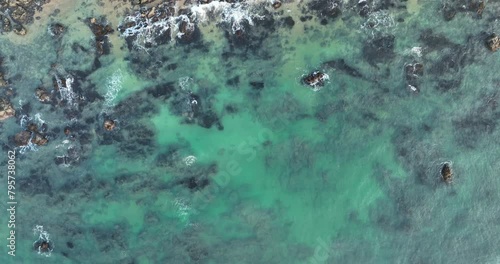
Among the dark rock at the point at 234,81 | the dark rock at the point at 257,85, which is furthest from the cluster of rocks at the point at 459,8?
the dark rock at the point at 234,81

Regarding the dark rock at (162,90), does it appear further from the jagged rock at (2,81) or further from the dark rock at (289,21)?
the jagged rock at (2,81)

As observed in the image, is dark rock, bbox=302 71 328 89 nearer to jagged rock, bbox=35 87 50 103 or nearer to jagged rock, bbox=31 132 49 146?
jagged rock, bbox=35 87 50 103

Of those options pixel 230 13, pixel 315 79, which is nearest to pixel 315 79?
pixel 315 79

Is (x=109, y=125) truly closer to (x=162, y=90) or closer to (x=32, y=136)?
(x=162, y=90)

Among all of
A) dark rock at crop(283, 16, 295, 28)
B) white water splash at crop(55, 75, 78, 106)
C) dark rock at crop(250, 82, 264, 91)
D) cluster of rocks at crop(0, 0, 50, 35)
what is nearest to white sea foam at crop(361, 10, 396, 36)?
dark rock at crop(283, 16, 295, 28)

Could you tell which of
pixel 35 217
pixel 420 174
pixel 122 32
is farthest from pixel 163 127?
pixel 420 174

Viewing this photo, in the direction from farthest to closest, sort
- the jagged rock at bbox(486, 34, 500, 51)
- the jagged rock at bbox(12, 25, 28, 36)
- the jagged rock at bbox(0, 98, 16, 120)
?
the jagged rock at bbox(0, 98, 16, 120) → the jagged rock at bbox(12, 25, 28, 36) → the jagged rock at bbox(486, 34, 500, 51)
